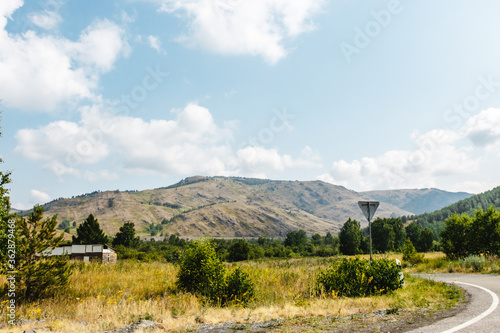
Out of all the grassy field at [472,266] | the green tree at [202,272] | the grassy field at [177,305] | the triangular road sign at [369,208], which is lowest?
the grassy field at [472,266]

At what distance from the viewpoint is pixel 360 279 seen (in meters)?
11.9

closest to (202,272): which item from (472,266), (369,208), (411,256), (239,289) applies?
(239,289)

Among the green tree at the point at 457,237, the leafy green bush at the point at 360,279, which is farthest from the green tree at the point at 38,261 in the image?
the green tree at the point at 457,237

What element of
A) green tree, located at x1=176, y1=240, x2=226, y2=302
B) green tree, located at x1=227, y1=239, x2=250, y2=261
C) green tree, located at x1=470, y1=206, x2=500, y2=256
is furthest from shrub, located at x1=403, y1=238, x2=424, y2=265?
green tree, located at x1=227, y1=239, x2=250, y2=261

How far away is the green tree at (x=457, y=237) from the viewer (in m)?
33.0

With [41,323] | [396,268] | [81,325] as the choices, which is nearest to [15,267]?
[41,323]

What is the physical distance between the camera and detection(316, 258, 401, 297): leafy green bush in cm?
1180

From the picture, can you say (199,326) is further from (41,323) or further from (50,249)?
(50,249)

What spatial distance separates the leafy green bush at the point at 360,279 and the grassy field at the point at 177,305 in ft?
1.76

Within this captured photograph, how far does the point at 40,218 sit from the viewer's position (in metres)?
11.9

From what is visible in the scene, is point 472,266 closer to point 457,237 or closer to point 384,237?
point 457,237

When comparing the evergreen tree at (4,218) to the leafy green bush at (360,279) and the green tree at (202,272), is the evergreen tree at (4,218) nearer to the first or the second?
the green tree at (202,272)

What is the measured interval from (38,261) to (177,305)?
552 cm

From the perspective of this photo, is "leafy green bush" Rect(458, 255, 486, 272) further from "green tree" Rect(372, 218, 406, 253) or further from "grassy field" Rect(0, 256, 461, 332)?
"green tree" Rect(372, 218, 406, 253)
